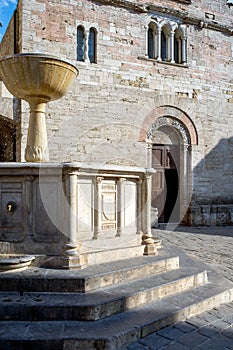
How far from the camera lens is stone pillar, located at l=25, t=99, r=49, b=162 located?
443 centimetres

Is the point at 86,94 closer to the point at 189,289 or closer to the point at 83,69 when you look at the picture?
the point at 83,69

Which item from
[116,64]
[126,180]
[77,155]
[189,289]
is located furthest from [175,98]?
[189,289]

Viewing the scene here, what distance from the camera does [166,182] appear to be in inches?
482

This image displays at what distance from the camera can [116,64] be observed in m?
11.0

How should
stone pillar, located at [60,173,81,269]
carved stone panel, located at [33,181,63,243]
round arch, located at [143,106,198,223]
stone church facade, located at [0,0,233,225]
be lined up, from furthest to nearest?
round arch, located at [143,106,198,223], stone church facade, located at [0,0,233,225], carved stone panel, located at [33,181,63,243], stone pillar, located at [60,173,81,269]

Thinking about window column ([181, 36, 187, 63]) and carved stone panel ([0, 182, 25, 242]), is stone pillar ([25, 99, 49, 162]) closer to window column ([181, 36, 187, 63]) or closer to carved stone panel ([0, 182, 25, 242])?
carved stone panel ([0, 182, 25, 242])

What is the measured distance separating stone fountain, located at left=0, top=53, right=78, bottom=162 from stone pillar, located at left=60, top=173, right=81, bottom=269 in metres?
0.89

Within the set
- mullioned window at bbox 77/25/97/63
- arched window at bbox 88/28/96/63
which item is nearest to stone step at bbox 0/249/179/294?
mullioned window at bbox 77/25/97/63

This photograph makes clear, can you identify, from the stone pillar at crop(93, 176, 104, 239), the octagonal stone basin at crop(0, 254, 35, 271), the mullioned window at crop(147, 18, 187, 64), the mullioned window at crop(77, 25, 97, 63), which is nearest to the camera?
the octagonal stone basin at crop(0, 254, 35, 271)

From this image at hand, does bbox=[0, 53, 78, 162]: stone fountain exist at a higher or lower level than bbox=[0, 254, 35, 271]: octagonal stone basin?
higher

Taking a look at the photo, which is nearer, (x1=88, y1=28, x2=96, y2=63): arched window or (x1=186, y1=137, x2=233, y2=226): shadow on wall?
(x1=88, y1=28, x2=96, y2=63): arched window

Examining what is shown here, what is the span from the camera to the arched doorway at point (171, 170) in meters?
12.0

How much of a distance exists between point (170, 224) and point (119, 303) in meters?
8.72

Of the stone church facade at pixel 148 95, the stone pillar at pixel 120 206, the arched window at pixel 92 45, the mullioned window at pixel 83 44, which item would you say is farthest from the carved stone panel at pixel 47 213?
the arched window at pixel 92 45
